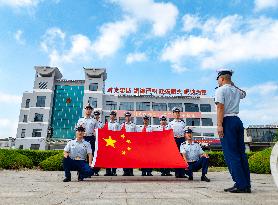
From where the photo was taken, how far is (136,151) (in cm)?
751

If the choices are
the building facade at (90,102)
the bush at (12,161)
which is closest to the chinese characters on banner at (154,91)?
the building facade at (90,102)

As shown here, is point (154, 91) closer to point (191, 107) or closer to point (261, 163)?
point (191, 107)

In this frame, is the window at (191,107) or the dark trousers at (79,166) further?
the window at (191,107)

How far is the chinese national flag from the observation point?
7.32 metres

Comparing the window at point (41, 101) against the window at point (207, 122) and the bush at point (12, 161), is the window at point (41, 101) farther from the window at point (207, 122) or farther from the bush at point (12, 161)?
the bush at point (12, 161)

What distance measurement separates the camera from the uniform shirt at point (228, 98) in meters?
4.83

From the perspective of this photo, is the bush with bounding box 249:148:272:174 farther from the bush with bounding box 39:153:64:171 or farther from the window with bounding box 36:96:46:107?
the window with bounding box 36:96:46:107

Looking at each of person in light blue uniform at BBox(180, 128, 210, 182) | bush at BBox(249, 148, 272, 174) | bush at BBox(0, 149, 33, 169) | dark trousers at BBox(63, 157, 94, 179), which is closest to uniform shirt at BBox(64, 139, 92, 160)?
dark trousers at BBox(63, 157, 94, 179)

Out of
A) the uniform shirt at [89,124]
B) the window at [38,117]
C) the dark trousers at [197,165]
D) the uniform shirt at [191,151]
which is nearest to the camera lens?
the dark trousers at [197,165]

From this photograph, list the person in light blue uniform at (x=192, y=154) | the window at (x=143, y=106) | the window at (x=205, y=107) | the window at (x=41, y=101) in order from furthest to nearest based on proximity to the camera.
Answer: the window at (x=205, y=107)
the window at (x=143, y=106)
the window at (x=41, y=101)
the person in light blue uniform at (x=192, y=154)

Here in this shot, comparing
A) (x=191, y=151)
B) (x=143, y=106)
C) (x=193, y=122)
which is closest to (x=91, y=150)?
(x=191, y=151)

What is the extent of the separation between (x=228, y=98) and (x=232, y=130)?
494 mm

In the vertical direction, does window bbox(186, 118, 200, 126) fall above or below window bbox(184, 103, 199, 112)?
below

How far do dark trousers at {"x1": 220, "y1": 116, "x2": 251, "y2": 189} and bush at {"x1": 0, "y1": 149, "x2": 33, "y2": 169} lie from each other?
1115 centimetres
